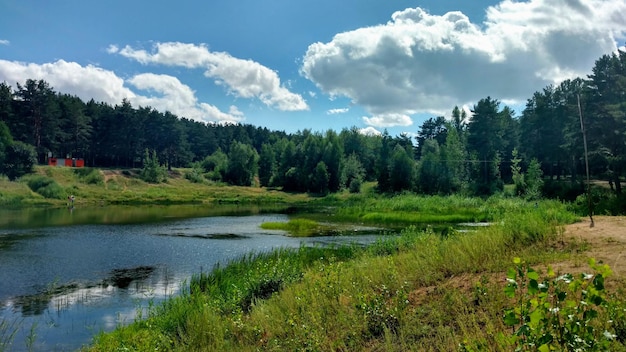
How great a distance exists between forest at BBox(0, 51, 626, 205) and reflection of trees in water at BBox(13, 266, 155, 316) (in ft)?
133

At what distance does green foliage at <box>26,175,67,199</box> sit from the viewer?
234 ft

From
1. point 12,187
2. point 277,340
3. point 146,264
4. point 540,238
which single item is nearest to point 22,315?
point 146,264

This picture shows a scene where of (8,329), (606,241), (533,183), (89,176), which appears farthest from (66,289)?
(89,176)

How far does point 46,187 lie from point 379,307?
77970 millimetres

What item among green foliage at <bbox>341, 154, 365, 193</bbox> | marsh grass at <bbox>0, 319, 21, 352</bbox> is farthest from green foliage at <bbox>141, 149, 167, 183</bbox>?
marsh grass at <bbox>0, 319, 21, 352</bbox>

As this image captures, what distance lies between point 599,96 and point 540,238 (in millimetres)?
48425

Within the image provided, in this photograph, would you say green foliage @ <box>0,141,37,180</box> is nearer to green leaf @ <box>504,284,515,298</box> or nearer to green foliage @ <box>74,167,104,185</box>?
green foliage @ <box>74,167,104,185</box>

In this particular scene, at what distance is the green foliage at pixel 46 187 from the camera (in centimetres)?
7119

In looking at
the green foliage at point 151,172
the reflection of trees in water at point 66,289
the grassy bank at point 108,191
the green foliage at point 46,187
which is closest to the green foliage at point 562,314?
the reflection of trees in water at point 66,289

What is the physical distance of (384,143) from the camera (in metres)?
94.7

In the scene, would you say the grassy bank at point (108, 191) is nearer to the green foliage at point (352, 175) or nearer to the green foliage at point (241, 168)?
the green foliage at point (241, 168)

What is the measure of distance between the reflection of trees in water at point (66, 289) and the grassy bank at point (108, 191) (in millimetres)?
52572

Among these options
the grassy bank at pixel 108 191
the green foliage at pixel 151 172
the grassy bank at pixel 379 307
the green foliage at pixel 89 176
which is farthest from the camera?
the green foliage at pixel 151 172

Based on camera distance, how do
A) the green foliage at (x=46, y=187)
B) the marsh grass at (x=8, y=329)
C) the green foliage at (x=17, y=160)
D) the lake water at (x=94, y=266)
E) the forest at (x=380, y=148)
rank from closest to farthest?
the marsh grass at (x=8, y=329) → the lake water at (x=94, y=266) → the forest at (x=380, y=148) → the green foliage at (x=46, y=187) → the green foliage at (x=17, y=160)
